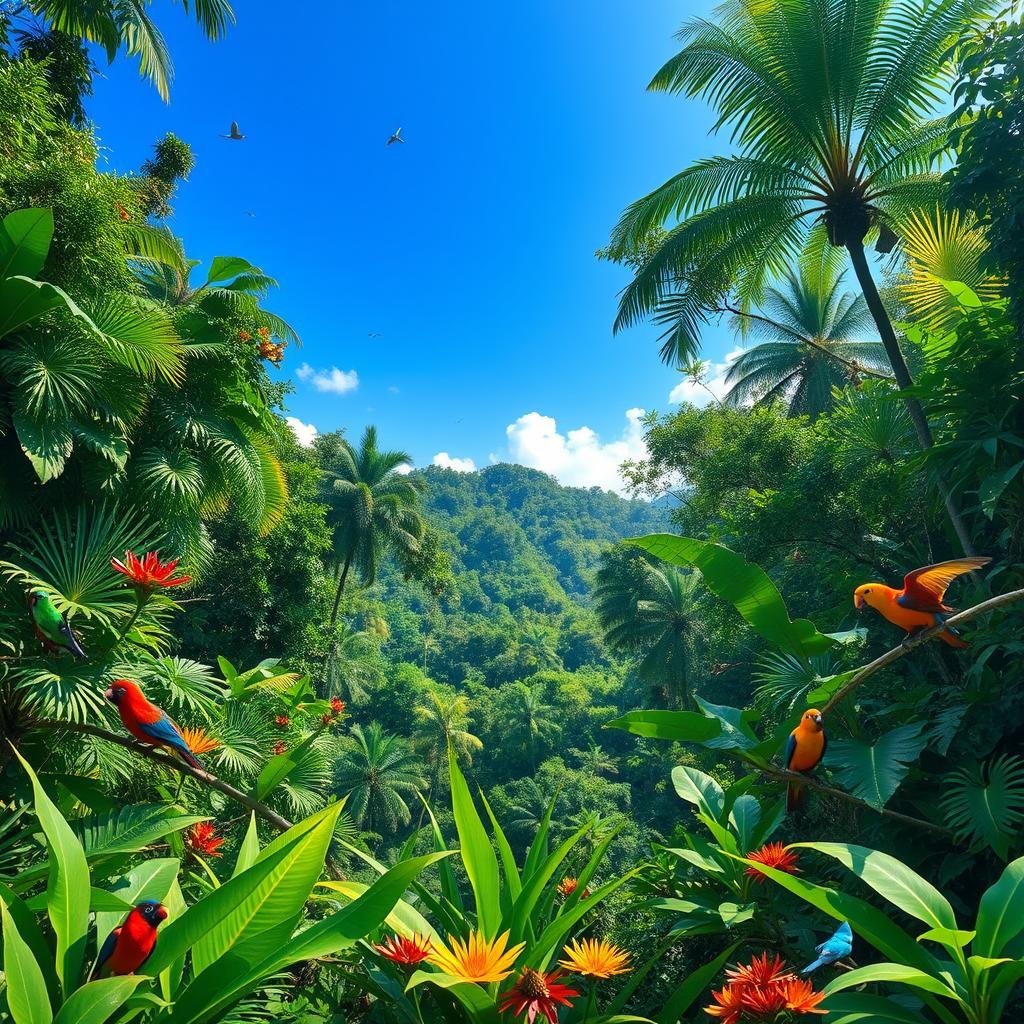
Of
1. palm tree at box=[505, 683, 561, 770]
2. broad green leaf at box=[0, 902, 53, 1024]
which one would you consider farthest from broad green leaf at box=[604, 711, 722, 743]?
palm tree at box=[505, 683, 561, 770]

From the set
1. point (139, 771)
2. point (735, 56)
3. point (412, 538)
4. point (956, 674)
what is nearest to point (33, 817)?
point (139, 771)

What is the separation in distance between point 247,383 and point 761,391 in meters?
15.6

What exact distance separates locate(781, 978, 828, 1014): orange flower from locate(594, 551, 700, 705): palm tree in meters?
18.8

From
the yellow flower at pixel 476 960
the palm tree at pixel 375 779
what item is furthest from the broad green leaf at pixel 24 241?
the palm tree at pixel 375 779

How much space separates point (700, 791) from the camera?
2.84 m

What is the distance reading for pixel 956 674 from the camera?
12.2 ft

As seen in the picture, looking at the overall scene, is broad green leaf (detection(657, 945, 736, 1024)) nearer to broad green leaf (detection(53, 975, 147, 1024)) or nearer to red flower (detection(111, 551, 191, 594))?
broad green leaf (detection(53, 975, 147, 1024))

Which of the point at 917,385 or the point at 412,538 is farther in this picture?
the point at 412,538

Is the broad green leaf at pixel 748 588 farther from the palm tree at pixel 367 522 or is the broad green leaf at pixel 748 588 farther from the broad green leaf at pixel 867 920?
the palm tree at pixel 367 522

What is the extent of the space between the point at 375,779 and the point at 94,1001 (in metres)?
24.0

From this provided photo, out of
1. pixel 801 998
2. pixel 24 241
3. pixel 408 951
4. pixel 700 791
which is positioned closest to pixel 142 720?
pixel 408 951

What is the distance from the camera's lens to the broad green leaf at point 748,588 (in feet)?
8.46

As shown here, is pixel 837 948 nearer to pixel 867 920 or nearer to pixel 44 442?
pixel 867 920

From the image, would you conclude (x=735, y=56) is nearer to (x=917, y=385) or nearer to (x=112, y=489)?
(x=917, y=385)
